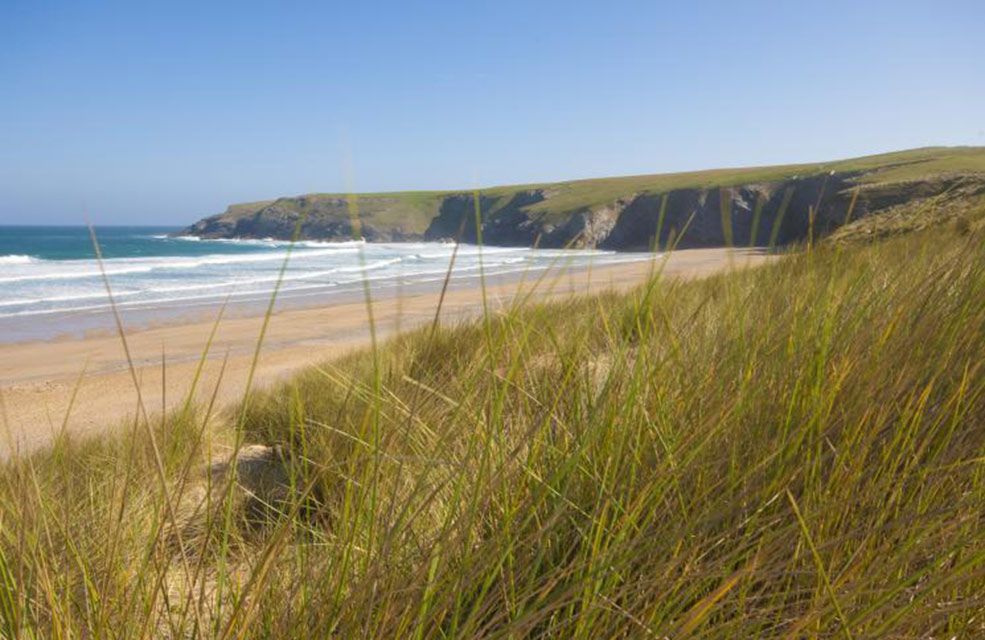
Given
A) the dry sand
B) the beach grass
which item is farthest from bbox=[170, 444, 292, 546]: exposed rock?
the dry sand

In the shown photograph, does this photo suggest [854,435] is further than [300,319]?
No

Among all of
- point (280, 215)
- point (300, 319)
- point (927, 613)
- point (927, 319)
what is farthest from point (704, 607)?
point (280, 215)

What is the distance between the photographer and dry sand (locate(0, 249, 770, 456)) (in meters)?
6.42

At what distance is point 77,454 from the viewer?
341cm

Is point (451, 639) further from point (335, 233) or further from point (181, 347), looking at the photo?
point (335, 233)

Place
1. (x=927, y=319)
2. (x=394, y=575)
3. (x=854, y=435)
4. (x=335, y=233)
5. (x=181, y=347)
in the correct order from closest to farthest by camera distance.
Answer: (x=394, y=575), (x=854, y=435), (x=927, y=319), (x=181, y=347), (x=335, y=233)

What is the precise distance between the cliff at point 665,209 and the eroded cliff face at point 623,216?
9 centimetres

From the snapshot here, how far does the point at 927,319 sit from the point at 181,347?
36.2 ft

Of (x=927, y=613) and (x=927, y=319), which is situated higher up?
(x=927, y=319)

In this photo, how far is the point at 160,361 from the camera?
9727 mm

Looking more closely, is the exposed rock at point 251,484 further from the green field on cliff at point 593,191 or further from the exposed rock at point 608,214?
the green field on cliff at point 593,191

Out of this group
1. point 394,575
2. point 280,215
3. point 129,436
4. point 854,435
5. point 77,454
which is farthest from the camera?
point 280,215

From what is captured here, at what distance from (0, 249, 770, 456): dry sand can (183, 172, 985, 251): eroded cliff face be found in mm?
2028

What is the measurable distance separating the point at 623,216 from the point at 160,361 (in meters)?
45.7
